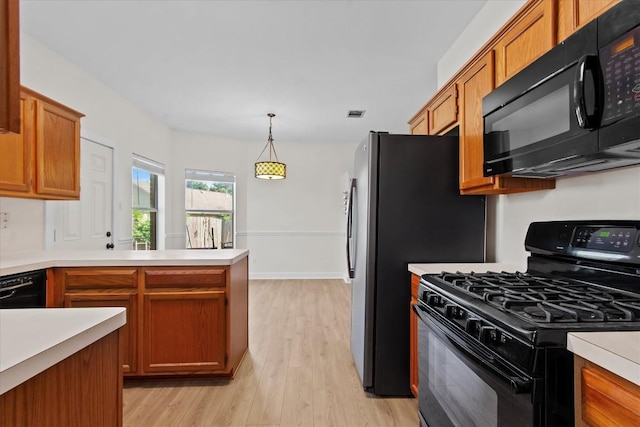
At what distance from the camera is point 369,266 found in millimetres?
2180

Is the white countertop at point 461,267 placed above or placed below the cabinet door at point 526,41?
below

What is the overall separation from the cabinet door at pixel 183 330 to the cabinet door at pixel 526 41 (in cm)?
215

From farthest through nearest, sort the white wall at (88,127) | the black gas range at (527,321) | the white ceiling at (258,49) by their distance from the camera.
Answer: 1. the white wall at (88,127)
2. the white ceiling at (258,49)
3. the black gas range at (527,321)

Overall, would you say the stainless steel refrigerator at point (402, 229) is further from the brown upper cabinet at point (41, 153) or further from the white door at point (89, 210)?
the white door at point (89, 210)

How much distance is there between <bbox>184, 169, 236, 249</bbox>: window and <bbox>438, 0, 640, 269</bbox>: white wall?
14.4 ft

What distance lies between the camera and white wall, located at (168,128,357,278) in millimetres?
6301

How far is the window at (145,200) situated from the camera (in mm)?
4531

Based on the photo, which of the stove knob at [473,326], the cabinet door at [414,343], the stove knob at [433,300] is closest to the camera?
the stove knob at [473,326]

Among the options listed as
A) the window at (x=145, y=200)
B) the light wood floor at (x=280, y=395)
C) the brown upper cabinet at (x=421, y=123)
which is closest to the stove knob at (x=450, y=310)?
the light wood floor at (x=280, y=395)

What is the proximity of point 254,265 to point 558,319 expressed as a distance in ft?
19.1

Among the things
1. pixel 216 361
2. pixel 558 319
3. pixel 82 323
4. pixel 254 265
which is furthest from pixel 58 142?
pixel 254 265

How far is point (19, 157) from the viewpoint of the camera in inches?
93.0

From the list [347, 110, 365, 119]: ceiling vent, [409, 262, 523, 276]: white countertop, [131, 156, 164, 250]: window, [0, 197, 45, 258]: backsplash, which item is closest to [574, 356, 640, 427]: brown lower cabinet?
→ [409, 262, 523, 276]: white countertop

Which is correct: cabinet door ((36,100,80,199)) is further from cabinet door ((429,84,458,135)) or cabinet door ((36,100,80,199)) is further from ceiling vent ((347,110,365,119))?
ceiling vent ((347,110,365,119))
